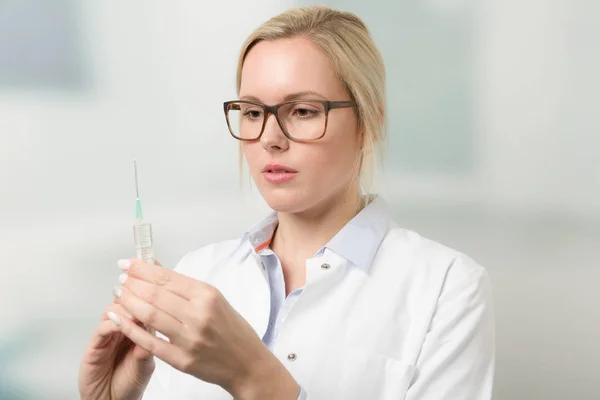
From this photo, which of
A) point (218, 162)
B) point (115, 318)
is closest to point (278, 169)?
point (115, 318)

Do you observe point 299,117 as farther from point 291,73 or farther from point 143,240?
point 143,240

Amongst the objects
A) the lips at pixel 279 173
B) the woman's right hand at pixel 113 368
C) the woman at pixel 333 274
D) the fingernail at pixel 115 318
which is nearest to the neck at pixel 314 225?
the woman at pixel 333 274

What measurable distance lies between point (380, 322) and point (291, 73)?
20.0 inches

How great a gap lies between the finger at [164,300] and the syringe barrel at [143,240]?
3.8 inches

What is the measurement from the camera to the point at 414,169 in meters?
1.87

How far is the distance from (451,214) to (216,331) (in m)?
0.95

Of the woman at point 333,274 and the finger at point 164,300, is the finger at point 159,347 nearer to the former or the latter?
the finger at point 164,300

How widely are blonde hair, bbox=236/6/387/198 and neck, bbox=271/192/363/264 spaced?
75 millimetres

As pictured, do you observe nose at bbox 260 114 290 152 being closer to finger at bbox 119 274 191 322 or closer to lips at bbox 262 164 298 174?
lips at bbox 262 164 298 174

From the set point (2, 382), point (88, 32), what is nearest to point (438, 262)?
point (88, 32)

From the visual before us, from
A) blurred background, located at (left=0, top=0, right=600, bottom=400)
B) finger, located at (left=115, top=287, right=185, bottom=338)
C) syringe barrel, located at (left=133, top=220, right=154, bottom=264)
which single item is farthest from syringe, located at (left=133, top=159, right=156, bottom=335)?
blurred background, located at (left=0, top=0, right=600, bottom=400)

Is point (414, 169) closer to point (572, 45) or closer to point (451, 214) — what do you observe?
point (451, 214)

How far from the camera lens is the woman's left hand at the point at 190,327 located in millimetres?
1048

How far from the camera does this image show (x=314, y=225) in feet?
4.93
